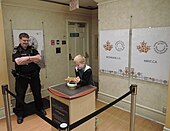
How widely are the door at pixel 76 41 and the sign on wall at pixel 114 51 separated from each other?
1.37m

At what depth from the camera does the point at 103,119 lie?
10.3 ft

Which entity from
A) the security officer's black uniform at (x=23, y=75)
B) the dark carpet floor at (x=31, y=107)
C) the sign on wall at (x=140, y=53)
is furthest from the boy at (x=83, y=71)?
the dark carpet floor at (x=31, y=107)

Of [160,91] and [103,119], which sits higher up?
[160,91]

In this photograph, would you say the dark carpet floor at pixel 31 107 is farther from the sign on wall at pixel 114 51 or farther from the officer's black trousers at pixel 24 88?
the sign on wall at pixel 114 51

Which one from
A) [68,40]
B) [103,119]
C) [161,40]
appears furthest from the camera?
[68,40]

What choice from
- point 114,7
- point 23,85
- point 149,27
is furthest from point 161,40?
point 23,85

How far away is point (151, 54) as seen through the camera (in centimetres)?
288

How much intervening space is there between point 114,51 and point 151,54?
866 mm

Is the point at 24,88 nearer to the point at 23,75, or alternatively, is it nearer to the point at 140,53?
the point at 23,75

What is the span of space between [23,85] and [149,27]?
267 centimetres

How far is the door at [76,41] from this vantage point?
4.86m

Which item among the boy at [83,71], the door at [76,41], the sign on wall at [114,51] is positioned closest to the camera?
the boy at [83,71]

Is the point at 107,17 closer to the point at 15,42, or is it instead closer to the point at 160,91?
the point at 160,91

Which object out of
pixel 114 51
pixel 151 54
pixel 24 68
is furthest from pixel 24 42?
pixel 151 54
